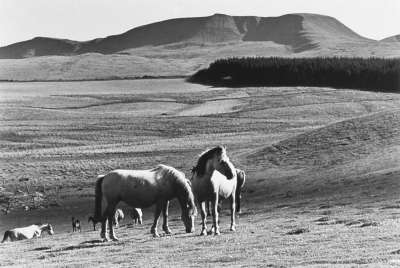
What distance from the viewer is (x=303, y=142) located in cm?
5525

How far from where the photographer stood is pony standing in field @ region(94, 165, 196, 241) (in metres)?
22.2

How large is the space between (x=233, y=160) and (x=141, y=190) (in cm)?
3243

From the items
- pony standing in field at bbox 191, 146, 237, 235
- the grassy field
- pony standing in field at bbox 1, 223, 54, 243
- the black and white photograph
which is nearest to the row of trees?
the black and white photograph

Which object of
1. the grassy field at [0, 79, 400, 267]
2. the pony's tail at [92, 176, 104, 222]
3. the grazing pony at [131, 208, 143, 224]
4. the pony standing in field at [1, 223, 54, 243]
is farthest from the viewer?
the grazing pony at [131, 208, 143, 224]

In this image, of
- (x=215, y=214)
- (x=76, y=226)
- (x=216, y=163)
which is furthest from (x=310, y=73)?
(x=215, y=214)

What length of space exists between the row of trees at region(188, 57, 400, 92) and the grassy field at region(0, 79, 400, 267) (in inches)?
557

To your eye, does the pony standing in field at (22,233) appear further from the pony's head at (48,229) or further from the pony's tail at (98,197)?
the pony's tail at (98,197)

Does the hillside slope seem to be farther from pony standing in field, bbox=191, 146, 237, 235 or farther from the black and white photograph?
pony standing in field, bbox=191, 146, 237, 235

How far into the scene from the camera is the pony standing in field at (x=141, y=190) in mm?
22156

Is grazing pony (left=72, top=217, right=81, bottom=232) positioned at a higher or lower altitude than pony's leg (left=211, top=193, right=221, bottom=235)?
lower

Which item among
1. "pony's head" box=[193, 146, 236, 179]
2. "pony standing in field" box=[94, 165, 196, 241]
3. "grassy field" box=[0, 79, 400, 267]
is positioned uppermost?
"pony's head" box=[193, 146, 236, 179]

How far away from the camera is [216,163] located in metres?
22.1

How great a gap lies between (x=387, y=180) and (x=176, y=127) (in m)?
55.0

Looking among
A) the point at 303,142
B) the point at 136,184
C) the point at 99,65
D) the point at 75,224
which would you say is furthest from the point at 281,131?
the point at 99,65
